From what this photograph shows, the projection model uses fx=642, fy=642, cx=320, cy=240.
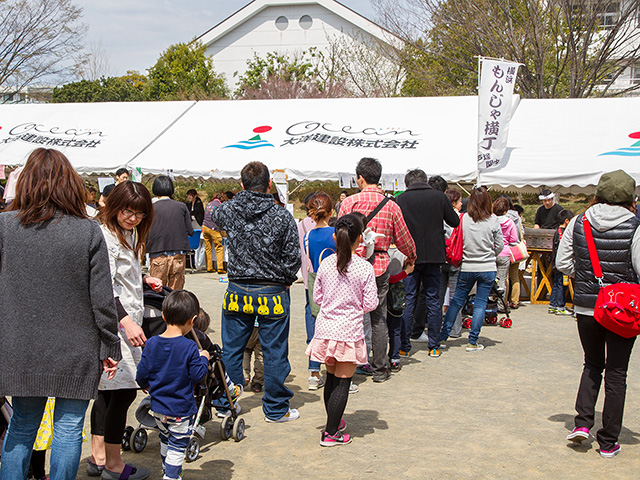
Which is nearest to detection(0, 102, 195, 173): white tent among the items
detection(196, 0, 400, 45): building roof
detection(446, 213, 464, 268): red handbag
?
detection(446, 213, 464, 268): red handbag

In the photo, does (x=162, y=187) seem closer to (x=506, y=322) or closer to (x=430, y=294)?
(x=430, y=294)

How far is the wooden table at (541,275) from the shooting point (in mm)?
10805

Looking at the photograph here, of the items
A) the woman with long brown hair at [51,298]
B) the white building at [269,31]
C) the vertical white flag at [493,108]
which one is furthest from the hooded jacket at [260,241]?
the white building at [269,31]

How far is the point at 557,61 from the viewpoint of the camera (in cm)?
1883

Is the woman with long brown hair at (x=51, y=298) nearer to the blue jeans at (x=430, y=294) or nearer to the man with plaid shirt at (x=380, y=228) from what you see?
the man with plaid shirt at (x=380, y=228)

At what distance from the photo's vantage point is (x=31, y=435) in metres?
2.99

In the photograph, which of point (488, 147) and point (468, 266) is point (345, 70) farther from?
point (468, 266)

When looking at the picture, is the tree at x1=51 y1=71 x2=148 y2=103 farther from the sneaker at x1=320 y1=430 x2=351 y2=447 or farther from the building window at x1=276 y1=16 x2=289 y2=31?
the sneaker at x1=320 y1=430 x2=351 y2=447

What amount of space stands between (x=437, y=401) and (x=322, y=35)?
34.0 m

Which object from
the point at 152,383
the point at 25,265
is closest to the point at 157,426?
the point at 152,383

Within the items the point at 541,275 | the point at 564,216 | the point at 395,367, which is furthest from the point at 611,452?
the point at 541,275

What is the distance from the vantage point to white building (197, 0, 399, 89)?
36812mm

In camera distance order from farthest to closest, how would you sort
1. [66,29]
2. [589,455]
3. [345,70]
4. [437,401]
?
[345,70] < [66,29] < [437,401] < [589,455]

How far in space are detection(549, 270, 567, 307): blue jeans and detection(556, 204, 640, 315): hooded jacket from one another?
5883mm
